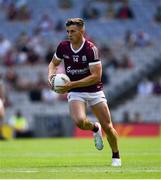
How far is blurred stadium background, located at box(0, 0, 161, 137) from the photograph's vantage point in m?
34.5

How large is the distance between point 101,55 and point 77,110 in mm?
23315

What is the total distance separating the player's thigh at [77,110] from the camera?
13.9 meters

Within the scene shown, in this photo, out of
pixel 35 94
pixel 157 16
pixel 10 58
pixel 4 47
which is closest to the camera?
pixel 35 94

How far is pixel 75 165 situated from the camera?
1446 cm

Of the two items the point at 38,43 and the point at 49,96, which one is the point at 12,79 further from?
the point at 38,43

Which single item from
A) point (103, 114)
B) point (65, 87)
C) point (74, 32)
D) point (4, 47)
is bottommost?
point (4, 47)

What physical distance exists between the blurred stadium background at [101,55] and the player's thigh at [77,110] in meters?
18.7

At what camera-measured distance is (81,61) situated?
46.1ft

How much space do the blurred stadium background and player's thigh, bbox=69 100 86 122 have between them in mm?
18663

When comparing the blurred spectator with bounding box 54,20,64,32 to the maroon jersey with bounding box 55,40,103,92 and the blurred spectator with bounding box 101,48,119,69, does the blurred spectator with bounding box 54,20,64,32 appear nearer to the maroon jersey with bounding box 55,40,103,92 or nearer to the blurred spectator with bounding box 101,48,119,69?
the blurred spectator with bounding box 101,48,119,69

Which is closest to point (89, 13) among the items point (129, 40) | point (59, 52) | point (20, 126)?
point (129, 40)

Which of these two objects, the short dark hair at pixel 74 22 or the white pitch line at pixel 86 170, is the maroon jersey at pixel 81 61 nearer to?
the short dark hair at pixel 74 22

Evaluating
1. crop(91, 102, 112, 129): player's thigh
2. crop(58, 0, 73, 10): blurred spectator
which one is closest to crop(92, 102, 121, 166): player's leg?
crop(91, 102, 112, 129): player's thigh

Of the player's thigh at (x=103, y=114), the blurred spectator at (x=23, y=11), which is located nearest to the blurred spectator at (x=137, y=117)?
the blurred spectator at (x=23, y=11)
